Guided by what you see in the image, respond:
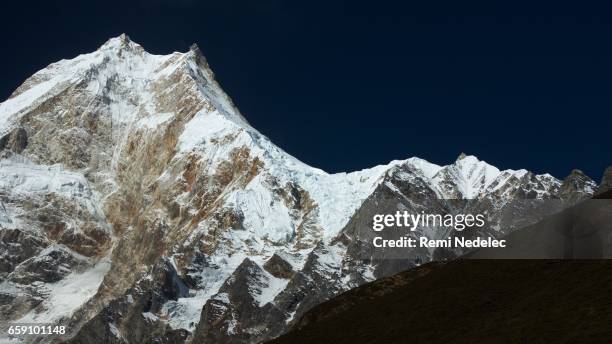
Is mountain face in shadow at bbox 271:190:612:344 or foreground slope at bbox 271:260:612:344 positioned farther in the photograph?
mountain face in shadow at bbox 271:190:612:344

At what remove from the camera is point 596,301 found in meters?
112

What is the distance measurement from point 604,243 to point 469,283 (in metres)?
17.0

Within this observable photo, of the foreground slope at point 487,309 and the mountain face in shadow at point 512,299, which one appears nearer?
the foreground slope at point 487,309

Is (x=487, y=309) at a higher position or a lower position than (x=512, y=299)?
lower

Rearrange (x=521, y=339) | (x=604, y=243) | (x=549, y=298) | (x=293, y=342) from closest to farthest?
1. (x=521, y=339)
2. (x=549, y=298)
3. (x=604, y=243)
4. (x=293, y=342)

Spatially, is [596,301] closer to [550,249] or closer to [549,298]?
[549,298]

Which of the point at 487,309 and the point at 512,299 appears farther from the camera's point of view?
the point at 512,299

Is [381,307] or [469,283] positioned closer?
[469,283]

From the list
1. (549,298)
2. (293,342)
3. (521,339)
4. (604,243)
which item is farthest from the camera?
(293,342)

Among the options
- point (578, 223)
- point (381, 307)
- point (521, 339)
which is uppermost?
point (578, 223)

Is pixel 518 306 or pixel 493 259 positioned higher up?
pixel 493 259

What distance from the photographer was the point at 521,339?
106 m

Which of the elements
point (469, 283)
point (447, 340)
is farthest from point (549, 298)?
point (469, 283)

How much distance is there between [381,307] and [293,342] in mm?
12612
